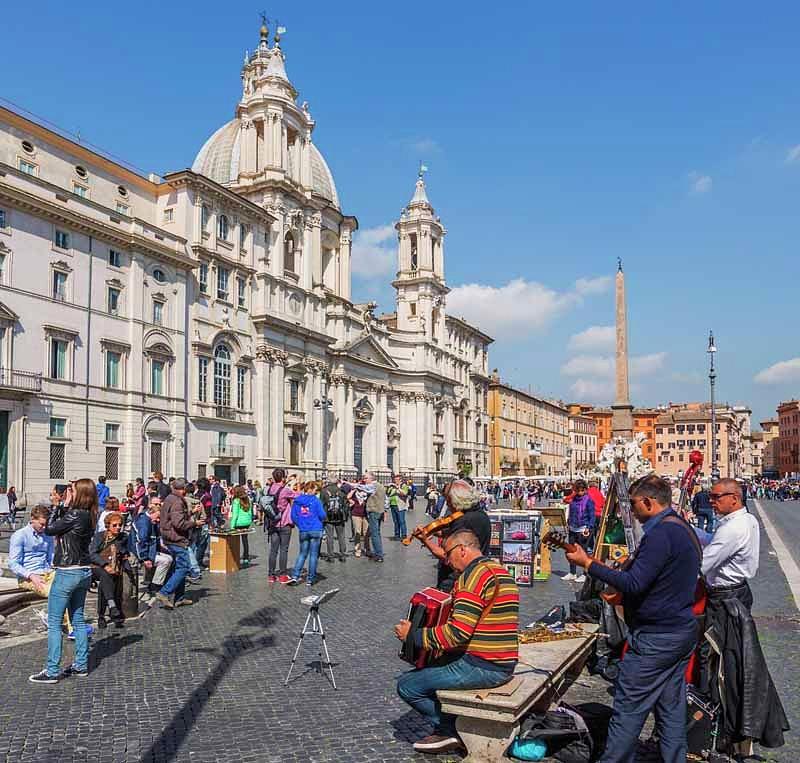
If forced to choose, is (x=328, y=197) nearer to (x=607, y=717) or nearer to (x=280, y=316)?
(x=280, y=316)

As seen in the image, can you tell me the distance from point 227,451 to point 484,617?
116ft

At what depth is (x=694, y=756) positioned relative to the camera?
5227 millimetres

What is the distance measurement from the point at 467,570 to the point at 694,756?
2.07 m

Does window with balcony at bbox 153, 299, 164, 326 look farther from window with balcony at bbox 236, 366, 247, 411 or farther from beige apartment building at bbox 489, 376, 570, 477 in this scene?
beige apartment building at bbox 489, 376, 570, 477

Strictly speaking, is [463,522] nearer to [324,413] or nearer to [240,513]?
[240,513]

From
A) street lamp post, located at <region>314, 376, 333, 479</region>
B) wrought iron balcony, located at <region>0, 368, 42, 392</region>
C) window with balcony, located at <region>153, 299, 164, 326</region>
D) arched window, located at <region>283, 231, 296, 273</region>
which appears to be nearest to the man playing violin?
wrought iron balcony, located at <region>0, 368, 42, 392</region>

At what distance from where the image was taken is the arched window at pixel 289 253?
4619cm

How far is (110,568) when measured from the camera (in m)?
9.20

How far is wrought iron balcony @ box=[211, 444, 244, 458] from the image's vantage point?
38.0 meters

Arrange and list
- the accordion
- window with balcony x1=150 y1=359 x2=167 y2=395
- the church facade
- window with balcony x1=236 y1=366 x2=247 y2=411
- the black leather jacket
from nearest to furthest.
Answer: the accordion → the black leather jacket → the church facade → window with balcony x1=150 y1=359 x2=167 y2=395 → window with balcony x1=236 y1=366 x2=247 y2=411

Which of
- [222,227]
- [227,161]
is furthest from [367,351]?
[222,227]

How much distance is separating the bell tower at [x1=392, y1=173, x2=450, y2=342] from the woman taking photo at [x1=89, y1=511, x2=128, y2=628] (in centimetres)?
5639

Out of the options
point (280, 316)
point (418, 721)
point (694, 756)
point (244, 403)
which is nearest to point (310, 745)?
point (418, 721)

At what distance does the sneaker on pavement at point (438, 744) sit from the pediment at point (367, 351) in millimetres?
46297
